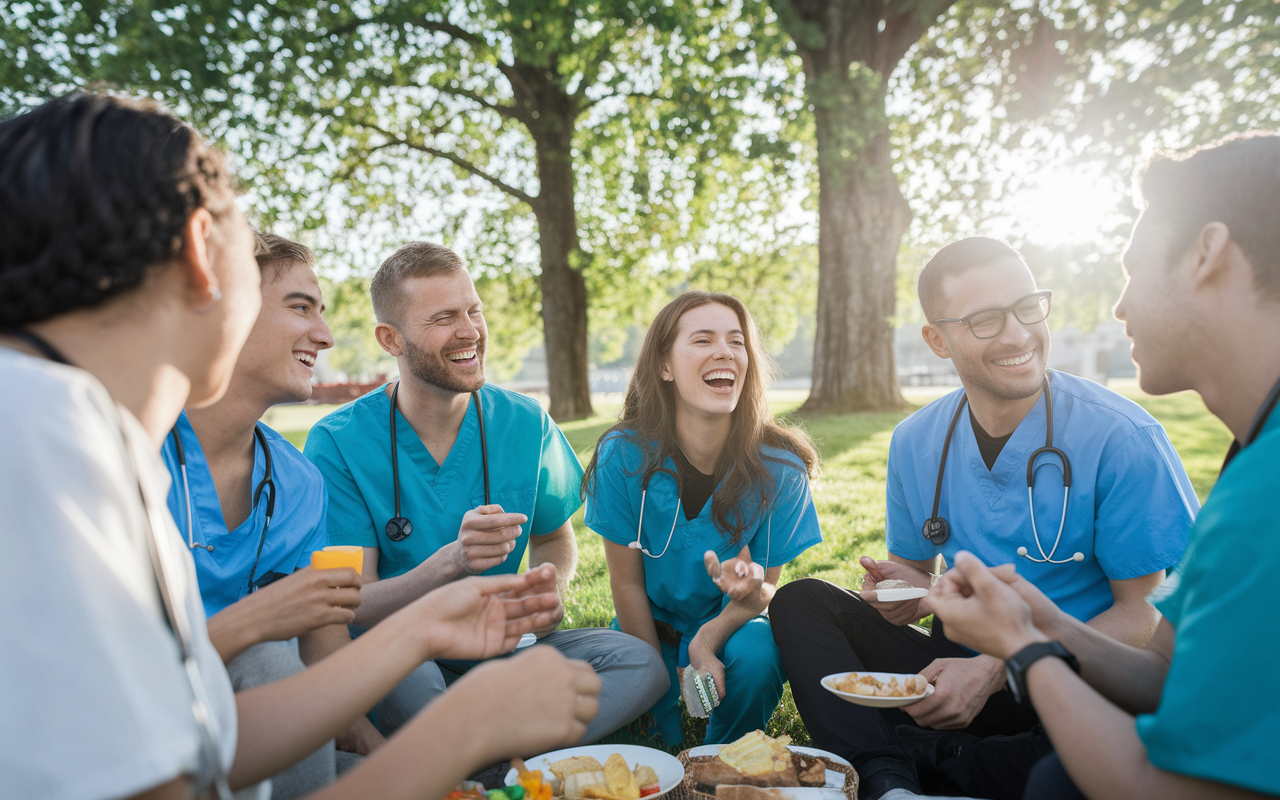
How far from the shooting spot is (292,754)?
5.51ft

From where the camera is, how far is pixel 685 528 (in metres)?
3.90

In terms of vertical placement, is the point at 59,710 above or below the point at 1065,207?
below

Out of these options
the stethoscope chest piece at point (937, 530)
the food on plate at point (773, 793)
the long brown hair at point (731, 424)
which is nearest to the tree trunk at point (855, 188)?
the long brown hair at point (731, 424)

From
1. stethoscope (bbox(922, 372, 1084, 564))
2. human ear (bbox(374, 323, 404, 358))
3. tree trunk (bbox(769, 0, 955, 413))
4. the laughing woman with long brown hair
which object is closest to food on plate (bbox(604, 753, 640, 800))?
the laughing woman with long brown hair

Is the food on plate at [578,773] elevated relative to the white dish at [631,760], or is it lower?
elevated

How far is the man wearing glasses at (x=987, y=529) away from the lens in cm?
292

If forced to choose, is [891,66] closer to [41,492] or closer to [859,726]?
[859,726]

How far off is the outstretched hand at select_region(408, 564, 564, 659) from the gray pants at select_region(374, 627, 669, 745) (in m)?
1.37

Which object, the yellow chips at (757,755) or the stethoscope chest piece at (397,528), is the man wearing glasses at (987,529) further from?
the stethoscope chest piece at (397,528)

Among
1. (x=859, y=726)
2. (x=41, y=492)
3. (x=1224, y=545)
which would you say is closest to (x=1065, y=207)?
(x=859, y=726)

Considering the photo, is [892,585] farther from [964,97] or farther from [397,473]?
[964,97]

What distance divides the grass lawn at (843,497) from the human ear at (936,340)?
925 mm

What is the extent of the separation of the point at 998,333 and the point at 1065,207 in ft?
44.9

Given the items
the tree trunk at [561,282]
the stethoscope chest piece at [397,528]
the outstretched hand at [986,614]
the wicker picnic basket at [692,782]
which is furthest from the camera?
the tree trunk at [561,282]
